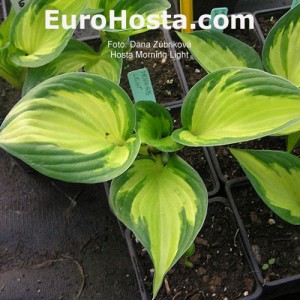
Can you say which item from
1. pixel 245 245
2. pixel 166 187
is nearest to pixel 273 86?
pixel 166 187

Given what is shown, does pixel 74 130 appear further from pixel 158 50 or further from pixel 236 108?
pixel 158 50

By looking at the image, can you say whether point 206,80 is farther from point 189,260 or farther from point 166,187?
point 189,260

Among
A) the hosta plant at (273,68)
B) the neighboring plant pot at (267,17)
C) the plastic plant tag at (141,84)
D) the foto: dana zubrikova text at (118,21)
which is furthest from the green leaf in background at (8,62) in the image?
the neighboring plant pot at (267,17)

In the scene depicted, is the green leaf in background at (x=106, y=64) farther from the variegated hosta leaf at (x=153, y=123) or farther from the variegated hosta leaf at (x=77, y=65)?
the variegated hosta leaf at (x=153, y=123)

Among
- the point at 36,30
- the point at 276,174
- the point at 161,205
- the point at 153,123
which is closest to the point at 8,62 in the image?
the point at 36,30

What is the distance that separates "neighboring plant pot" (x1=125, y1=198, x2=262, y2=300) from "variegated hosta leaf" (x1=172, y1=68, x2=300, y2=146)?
0.84ft

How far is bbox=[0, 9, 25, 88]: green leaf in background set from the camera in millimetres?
962

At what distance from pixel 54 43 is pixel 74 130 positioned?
263mm

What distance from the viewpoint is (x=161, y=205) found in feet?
2.44

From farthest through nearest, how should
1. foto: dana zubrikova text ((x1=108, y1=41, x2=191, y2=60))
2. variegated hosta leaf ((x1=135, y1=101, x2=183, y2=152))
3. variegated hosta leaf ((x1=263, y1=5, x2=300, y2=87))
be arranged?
foto: dana zubrikova text ((x1=108, y1=41, x2=191, y2=60)) < variegated hosta leaf ((x1=263, y1=5, x2=300, y2=87)) < variegated hosta leaf ((x1=135, y1=101, x2=183, y2=152))

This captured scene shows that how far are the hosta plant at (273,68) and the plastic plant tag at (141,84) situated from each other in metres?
0.10

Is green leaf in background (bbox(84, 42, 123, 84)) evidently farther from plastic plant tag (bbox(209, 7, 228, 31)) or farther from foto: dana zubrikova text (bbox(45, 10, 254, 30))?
plastic plant tag (bbox(209, 7, 228, 31))

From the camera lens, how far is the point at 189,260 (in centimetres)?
91

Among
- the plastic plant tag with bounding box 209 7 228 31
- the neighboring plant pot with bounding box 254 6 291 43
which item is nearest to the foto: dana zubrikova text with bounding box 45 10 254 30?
the plastic plant tag with bounding box 209 7 228 31
